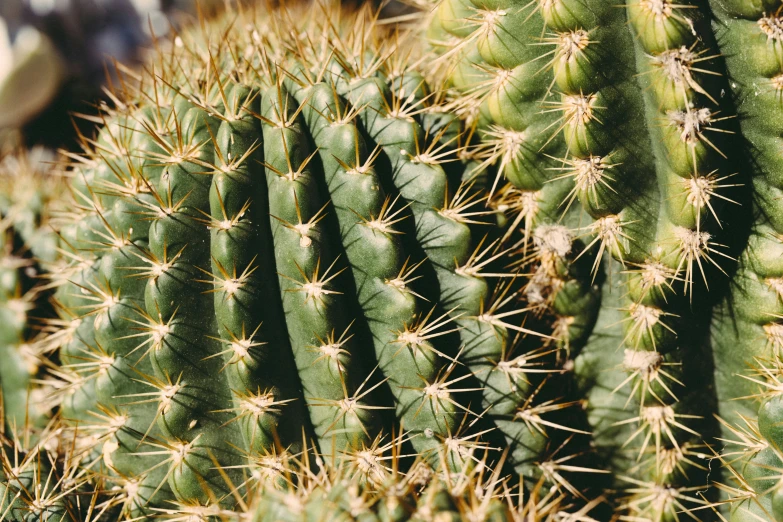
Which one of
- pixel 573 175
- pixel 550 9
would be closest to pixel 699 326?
pixel 573 175

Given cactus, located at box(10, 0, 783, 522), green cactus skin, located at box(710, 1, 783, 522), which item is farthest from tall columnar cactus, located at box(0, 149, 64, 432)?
green cactus skin, located at box(710, 1, 783, 522)

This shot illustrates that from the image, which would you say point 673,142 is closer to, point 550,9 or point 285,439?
point 550,9

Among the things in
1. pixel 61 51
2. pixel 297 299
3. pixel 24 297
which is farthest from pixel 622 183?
pixel 61 51

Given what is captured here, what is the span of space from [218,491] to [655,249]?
45.8 inches

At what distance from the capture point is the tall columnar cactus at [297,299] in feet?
4.89

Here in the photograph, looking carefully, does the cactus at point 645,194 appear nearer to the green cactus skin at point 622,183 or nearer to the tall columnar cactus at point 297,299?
the green cactus skin at point 622,183

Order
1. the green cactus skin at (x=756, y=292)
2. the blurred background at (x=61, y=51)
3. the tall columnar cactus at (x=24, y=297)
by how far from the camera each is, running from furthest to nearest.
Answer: the blurred background at (x=61, y=51), the tall columnar cactus at (x=24, y=297), the green cactus skin at (x=756, y=292)

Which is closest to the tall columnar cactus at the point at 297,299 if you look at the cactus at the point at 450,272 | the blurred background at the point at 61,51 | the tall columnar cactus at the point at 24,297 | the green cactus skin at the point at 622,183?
the cactus at the point at 450,272

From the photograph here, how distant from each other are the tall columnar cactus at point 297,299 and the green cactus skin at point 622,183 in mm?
120

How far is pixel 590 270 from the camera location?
5.63 feet

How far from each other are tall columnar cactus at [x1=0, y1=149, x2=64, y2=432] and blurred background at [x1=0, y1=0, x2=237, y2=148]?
1285 mm

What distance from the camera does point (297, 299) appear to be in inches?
58.5

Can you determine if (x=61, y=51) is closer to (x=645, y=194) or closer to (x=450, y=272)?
(x=450, y=272)

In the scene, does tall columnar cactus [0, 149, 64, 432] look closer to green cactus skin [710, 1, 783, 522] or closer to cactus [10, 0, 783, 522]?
cactus [10, 0, 783, 522]
